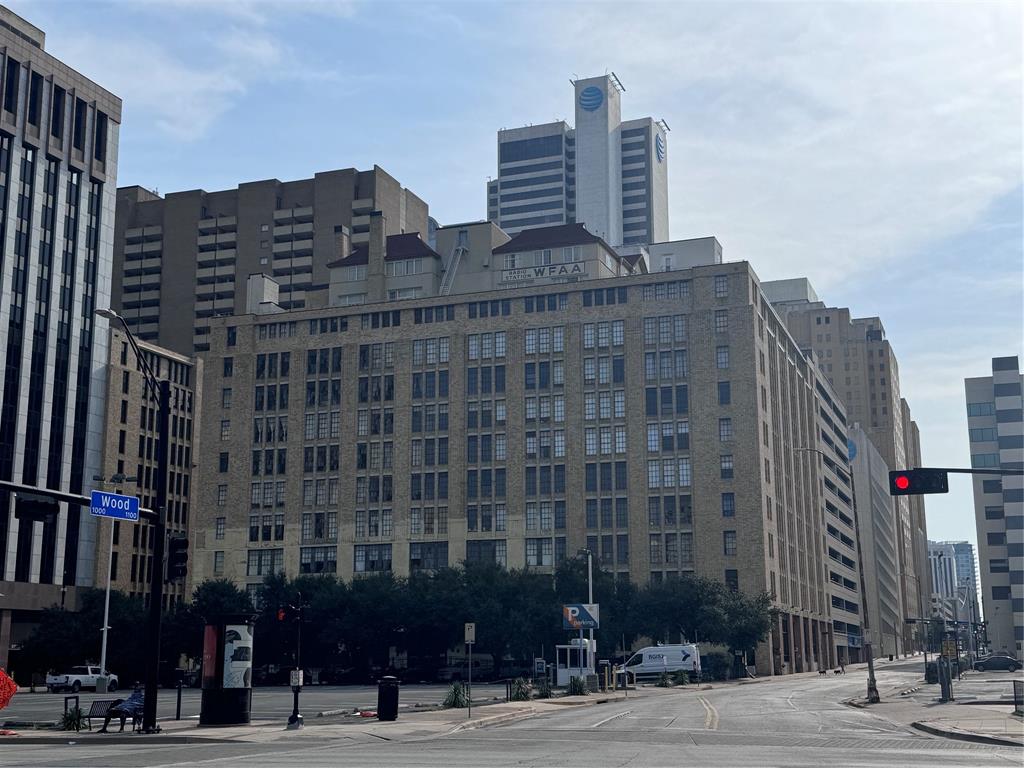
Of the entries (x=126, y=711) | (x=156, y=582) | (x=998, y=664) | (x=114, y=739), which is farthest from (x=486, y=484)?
(x=114, y=739)

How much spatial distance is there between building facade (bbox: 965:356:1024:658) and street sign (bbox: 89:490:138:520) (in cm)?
15640

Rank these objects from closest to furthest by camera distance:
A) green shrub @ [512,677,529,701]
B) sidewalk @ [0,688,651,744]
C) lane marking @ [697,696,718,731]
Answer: sidewalk @ [0,688,651,744] < lane marking @ [697,696,718,731] < green shrub @ [512,677,529,701]

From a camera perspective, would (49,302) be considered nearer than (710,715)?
No

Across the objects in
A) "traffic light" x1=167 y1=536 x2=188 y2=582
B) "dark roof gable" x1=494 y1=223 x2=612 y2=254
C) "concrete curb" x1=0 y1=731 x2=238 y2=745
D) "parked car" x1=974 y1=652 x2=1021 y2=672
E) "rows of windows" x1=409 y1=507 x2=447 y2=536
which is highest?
"dark roof gable" x1=494 y1=223 x2=612 y2=254

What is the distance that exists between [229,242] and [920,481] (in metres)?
155

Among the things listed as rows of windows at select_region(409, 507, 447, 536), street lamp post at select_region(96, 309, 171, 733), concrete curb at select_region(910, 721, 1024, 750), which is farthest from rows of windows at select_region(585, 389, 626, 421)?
street lamp post at select_region(96, 309, 171, 733)

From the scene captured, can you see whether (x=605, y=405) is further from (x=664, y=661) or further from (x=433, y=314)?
(x=664, y=661)

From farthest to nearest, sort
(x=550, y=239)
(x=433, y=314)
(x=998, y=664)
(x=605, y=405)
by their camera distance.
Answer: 1. (x=550, y=239)
2. (x=433, y=314)
3. (x=605, y=405)
4. (x=998, y=664)

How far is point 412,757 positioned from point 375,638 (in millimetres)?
69902

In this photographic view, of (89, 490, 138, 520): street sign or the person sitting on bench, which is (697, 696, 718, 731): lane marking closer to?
the person sitting on bench

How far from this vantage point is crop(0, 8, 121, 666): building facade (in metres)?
103

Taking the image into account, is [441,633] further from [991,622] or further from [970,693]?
[991,622]

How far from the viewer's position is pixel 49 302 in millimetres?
108000

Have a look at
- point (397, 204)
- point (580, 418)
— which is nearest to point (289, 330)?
point (580, 418)
